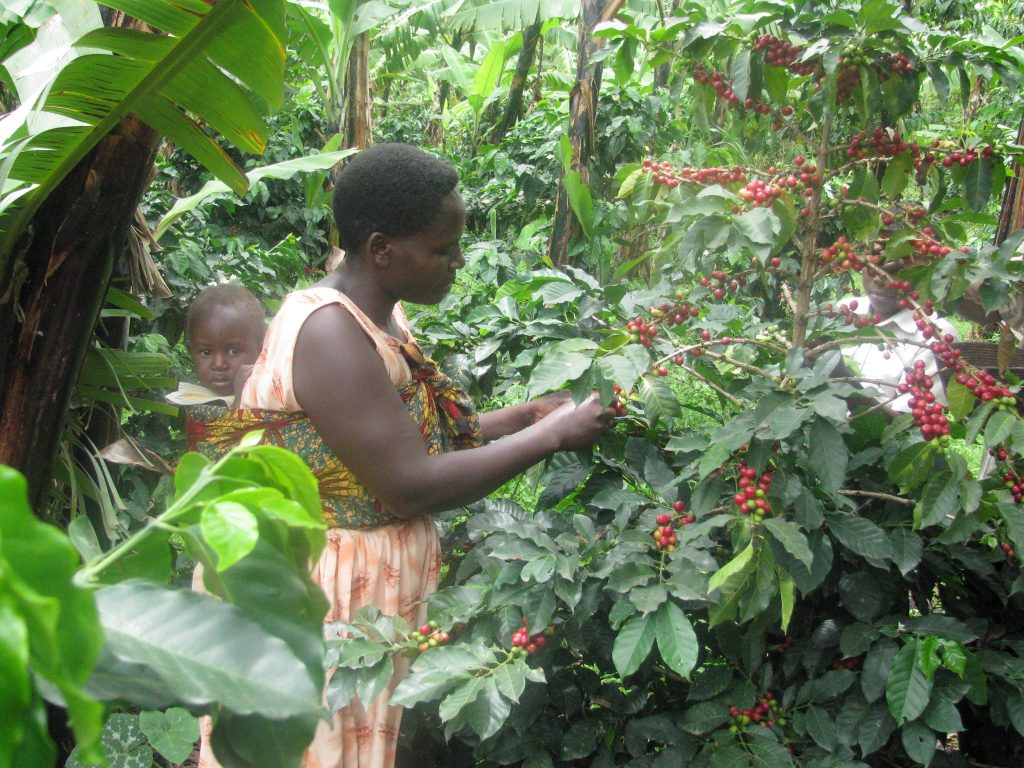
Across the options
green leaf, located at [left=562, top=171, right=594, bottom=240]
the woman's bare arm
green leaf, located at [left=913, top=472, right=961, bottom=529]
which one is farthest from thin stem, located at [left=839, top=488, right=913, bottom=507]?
green leaf, located at [left=562, top=171, right=594, bottom=240]

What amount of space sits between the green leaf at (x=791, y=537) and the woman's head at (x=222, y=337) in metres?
1.87

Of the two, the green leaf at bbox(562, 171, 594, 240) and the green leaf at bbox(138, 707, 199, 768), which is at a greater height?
the green leaf at bbox(562, 171, 594, 240)

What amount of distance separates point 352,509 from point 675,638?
687 mm

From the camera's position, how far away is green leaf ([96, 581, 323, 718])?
1.91ft

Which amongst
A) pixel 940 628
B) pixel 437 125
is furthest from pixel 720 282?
pixel 437 125

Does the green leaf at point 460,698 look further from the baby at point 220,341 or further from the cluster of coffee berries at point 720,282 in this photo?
the baby at point 220,341

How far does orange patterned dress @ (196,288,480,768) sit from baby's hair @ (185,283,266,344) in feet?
3.48

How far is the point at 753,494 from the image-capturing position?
1597 mm

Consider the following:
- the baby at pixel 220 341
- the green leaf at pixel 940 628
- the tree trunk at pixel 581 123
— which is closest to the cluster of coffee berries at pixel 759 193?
the green leaf at pixel 940 628

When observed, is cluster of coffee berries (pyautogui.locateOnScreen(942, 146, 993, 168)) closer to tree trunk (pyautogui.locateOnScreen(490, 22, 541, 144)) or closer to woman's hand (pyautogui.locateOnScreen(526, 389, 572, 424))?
woman's hand (pyautogui.locateOnScreen(526, 389, 572, 424))

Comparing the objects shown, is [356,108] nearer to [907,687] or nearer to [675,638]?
[675,638]

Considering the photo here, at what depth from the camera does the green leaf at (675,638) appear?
5.02 feet

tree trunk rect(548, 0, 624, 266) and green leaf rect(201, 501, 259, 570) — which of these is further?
tree trunk rect(548, 0, 624, 266)

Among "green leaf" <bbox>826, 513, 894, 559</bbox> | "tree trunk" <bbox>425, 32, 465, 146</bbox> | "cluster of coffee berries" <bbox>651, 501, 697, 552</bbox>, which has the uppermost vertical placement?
"cluster of coffee berries" <bbox>651, 501, 697, 552</bbox>
